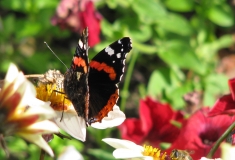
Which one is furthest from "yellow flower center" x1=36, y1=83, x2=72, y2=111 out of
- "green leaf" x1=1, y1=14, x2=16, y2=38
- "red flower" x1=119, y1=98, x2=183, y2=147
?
"green leaf" x1=1, y1=14, x2=16, y2=38

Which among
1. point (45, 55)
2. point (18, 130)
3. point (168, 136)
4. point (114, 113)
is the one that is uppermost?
point (45, 55)

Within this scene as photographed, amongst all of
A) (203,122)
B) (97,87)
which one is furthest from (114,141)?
(203,122)

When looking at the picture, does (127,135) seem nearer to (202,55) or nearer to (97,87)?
(97,87)

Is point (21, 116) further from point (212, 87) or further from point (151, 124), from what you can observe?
point (212, 87)

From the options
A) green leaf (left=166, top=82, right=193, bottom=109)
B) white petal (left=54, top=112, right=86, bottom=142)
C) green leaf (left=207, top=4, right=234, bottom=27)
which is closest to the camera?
white petal (left=54, top=112, right=86, bottom=142)

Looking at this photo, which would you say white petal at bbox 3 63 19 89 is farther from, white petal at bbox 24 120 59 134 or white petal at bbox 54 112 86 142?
white petal at bbox 54 112 86 142

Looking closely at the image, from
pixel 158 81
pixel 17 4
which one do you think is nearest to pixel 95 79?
pixel 158 81

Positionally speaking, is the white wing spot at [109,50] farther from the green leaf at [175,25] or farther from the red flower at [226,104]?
the green leaf at [175,25]
